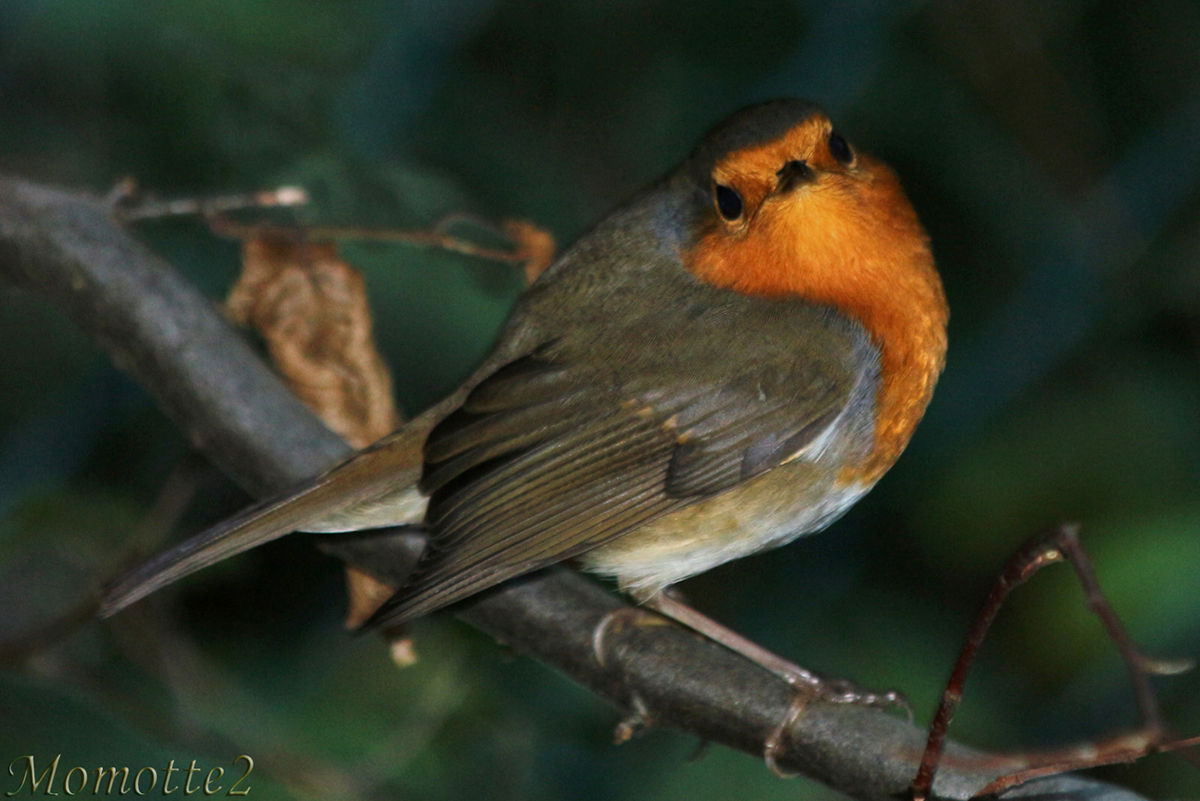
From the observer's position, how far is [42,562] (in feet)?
9.71

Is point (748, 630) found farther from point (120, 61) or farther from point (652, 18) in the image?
point (120, 61)

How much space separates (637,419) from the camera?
2219 mm

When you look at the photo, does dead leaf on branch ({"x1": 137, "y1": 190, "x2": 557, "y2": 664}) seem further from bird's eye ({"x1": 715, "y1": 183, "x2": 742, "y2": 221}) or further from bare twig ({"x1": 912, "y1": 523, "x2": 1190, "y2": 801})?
bare twig ({"x1": 912, "y1": 523, "x2": 1190, "y2": 801})

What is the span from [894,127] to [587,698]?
71.3 inches

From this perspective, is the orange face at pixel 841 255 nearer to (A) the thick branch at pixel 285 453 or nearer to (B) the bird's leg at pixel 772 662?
(B) the bird's leg at pixel 772 662

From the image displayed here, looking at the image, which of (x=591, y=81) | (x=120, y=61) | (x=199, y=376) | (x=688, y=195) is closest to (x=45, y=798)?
(x=199, y=376)

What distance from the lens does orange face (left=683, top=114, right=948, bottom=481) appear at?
215 cm

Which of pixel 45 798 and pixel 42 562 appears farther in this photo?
pixel 42 562

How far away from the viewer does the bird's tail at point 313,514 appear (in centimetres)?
201

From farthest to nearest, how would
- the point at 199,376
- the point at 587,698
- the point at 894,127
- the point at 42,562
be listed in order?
the point at 894,127 → the point at 587,698 → the point at 42,562 → the point at 199,376
